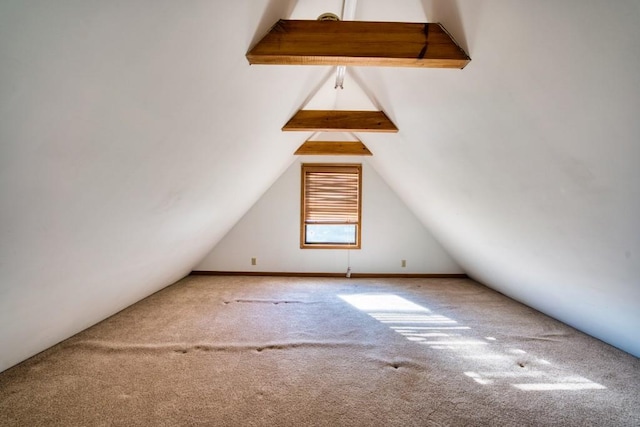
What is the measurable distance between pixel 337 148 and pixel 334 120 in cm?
149

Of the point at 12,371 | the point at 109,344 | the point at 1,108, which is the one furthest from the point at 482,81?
the point at 12,371

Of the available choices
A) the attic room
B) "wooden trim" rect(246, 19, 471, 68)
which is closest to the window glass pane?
the attic room

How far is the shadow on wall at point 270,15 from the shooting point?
63.0 inches

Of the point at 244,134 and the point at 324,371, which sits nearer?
the point at 324,371

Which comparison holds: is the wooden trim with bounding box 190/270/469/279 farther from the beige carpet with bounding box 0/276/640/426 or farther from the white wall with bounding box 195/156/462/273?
the beige carpet with bounding box 0/276/640/426

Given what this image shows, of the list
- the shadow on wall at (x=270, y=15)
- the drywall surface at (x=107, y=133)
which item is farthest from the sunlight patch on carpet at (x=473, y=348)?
the shadow on wall at (x=270, y=15)

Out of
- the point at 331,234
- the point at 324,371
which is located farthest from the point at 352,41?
the point at 331,234

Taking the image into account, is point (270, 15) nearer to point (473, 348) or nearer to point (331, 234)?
point (473, 348)

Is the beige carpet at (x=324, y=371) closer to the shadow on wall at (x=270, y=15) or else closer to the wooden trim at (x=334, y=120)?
the wooden trim at (x=334, y=120)

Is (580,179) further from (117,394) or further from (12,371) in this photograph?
(12,371)

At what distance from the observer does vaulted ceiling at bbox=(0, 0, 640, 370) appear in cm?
107

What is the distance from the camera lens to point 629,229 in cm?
167

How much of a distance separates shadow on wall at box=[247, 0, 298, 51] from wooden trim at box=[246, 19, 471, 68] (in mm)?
34

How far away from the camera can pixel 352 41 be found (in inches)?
69.8
